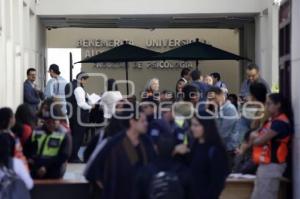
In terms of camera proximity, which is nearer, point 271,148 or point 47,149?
point 47,149

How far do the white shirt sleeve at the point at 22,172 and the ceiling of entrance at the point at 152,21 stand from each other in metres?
14.4

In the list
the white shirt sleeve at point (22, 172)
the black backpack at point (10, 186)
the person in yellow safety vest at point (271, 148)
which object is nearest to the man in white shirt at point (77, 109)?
the person in yellow safety vest at point (271, 148)

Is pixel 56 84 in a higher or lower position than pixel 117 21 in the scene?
lower

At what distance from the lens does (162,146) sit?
28.8 ft

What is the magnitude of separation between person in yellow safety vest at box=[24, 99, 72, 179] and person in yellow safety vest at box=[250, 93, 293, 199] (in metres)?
2.25

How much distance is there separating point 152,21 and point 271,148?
15824 millimetres

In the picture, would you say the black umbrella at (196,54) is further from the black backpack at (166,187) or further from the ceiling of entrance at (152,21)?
the black backpack at (166,187)

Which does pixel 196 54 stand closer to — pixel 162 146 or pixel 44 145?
pixel 44 145

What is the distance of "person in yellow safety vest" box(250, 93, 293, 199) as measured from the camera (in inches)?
395

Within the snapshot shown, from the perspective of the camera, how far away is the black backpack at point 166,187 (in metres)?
8.79

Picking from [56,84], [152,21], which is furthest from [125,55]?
[56,84]

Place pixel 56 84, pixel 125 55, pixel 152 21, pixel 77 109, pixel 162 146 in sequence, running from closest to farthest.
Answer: pixel 162 146 < pixel 77 109 < pixel 56 84 < pixel 125 55 < pixel 152 21

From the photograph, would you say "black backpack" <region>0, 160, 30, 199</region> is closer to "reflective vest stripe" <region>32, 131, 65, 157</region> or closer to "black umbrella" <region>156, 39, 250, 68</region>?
"reflective vest stripe" <region>32, 131, 65, 157</region>

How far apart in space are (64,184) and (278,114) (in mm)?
2671
